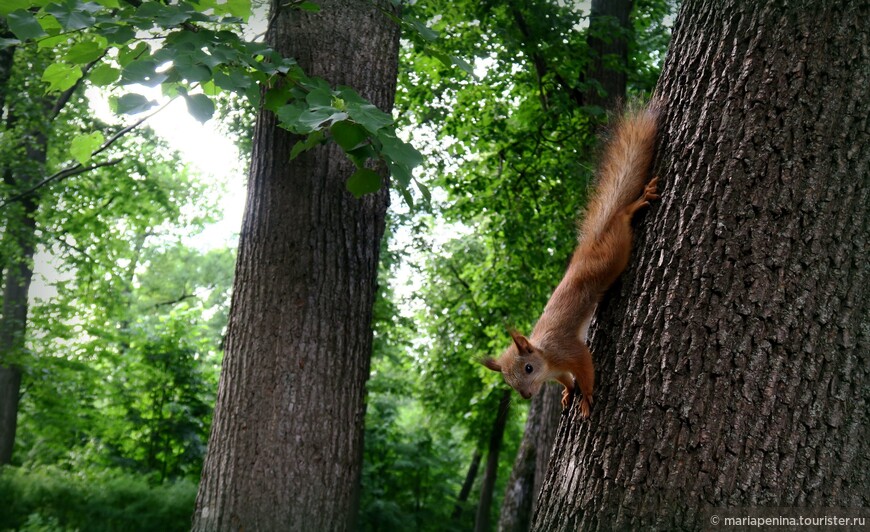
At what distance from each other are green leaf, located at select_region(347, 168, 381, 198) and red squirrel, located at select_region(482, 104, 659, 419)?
2.80 ft

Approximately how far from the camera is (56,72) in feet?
11.0

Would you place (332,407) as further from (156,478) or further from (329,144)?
(156,478)

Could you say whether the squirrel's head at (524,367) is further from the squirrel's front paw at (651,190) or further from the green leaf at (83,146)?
A: the green leaf at (83,146)

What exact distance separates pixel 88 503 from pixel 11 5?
7.26 metres

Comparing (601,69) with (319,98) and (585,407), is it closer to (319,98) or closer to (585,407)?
(319,98)

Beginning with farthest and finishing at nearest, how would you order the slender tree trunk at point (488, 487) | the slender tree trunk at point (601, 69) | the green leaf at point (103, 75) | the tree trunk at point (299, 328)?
the slender tree trunk at point (488, 487)
the slender tree trunk at point (601, 69)
the tree trunk at point (299, 328)
the green leaf at point (103, 75)

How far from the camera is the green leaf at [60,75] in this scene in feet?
11.0

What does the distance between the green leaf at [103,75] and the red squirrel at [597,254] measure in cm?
198

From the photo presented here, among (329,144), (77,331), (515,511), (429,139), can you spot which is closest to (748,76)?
(329,144)

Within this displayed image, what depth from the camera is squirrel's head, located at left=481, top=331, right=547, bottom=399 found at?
325 cm

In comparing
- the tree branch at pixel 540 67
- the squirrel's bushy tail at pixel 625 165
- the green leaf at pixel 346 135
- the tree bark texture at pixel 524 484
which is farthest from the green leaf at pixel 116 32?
the tree bark texture at pixel 524 484

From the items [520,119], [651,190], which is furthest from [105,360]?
[651,190]

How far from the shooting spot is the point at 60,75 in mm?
3375

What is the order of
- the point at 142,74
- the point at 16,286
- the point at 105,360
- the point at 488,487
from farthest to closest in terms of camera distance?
the point at 488,487, the point at 105,360, the point at 16,286, the point at 142,74
